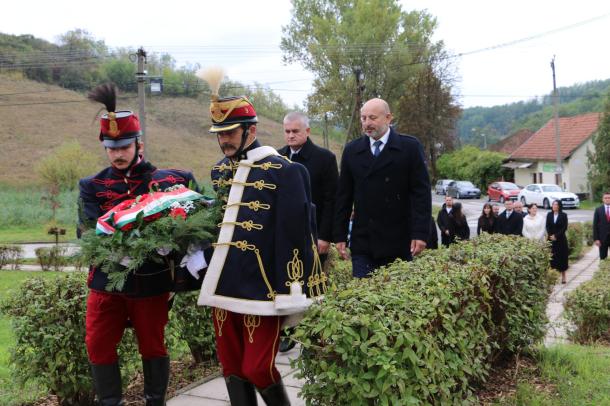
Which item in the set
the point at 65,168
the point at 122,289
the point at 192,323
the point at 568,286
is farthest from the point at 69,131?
the point at 122,289

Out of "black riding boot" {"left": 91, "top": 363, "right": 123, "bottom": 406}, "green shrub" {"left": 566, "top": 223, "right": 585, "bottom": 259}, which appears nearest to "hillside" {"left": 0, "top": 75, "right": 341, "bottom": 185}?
"green shrub" {"left": 566, "top": 223, "right": 585, "bottom": 259}

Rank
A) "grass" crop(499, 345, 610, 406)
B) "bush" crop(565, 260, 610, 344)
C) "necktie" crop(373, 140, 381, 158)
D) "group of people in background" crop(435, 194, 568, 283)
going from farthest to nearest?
"group of people in background" crop(435, 194, 568, 283) < "bush" crop(565, 260, 610, 344) < "necktie" crop(373, 140, 381, 158) < "grass" crop(499, 345, 610, 406)

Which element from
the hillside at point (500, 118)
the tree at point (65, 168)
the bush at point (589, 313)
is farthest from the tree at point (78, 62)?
the bush at point (589, 313)

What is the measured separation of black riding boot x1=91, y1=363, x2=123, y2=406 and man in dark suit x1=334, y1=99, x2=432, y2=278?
2.17 m

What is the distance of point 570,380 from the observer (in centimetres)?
509

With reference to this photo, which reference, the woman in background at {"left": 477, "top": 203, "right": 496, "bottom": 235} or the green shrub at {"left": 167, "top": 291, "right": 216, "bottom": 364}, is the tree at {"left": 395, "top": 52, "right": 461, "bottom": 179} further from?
the green shrub at {"left": 167, "top": 291, "right": 216, "bottom": 364}

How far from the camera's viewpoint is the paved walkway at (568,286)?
8617 mm

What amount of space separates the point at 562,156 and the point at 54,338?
50547mm

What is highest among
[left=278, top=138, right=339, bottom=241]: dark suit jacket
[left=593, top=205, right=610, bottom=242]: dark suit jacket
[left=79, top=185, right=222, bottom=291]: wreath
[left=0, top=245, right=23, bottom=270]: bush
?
[left=278, top=138, right=339, bottom=241]: dark suit jacket

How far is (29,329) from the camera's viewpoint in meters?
4.50

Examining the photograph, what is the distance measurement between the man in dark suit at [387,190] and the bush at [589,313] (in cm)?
335

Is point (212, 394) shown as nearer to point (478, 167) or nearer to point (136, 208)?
point (136, 208)

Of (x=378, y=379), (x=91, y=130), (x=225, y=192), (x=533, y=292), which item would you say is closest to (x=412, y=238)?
(x=533, y=292)

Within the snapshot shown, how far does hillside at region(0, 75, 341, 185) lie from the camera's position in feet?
207
